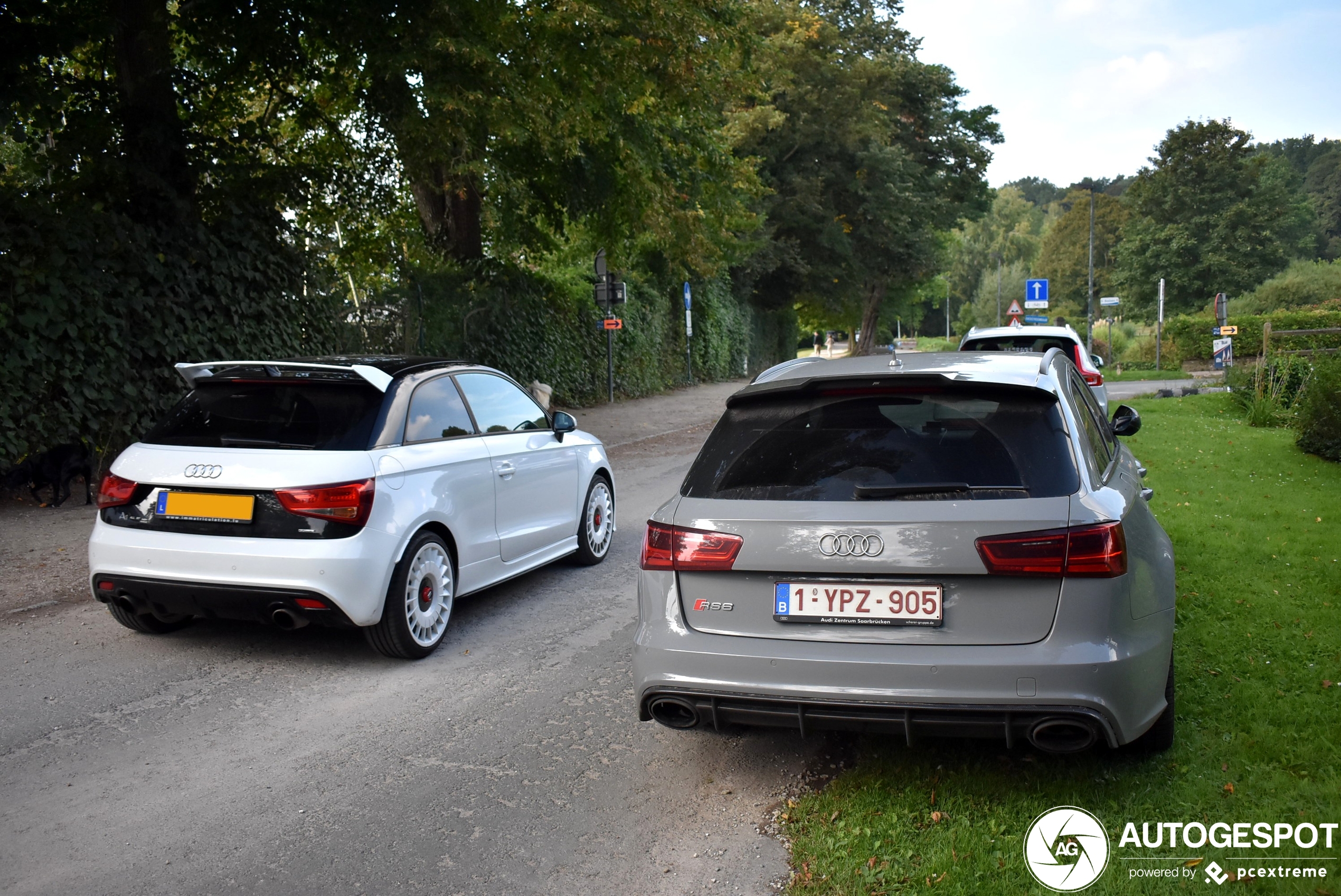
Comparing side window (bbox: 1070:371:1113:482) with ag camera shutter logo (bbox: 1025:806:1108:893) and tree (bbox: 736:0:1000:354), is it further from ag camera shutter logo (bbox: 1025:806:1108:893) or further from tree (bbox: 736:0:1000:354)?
tree (bbox: 736:0:1000:354)

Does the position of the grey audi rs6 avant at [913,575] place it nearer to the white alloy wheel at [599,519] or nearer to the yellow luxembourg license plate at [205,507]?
the yellow luxembourg license plate at [205,507]

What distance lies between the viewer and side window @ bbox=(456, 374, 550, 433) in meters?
6.76

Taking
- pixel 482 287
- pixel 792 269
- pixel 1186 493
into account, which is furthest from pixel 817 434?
pixel 792 269

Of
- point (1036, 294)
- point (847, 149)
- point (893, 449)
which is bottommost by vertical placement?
point (893, 449)

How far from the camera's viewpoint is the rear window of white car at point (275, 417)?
555cm

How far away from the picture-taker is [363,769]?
4246 millimetres

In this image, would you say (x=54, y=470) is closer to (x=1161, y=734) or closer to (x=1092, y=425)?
(x=1092, y=425)

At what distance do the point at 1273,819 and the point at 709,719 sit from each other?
193cm

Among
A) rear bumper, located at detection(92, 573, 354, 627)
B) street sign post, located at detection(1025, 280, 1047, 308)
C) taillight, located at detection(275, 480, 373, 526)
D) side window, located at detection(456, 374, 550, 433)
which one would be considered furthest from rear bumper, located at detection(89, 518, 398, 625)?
street sign post, located at detection(1025, 280, 1047, 308)

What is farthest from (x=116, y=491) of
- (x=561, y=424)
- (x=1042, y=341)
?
(x=1042, y=341)

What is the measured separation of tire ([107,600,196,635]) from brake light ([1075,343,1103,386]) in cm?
1047

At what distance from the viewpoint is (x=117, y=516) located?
222 inches

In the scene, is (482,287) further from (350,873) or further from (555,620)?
(350,873)

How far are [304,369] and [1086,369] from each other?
10512 millimetres
